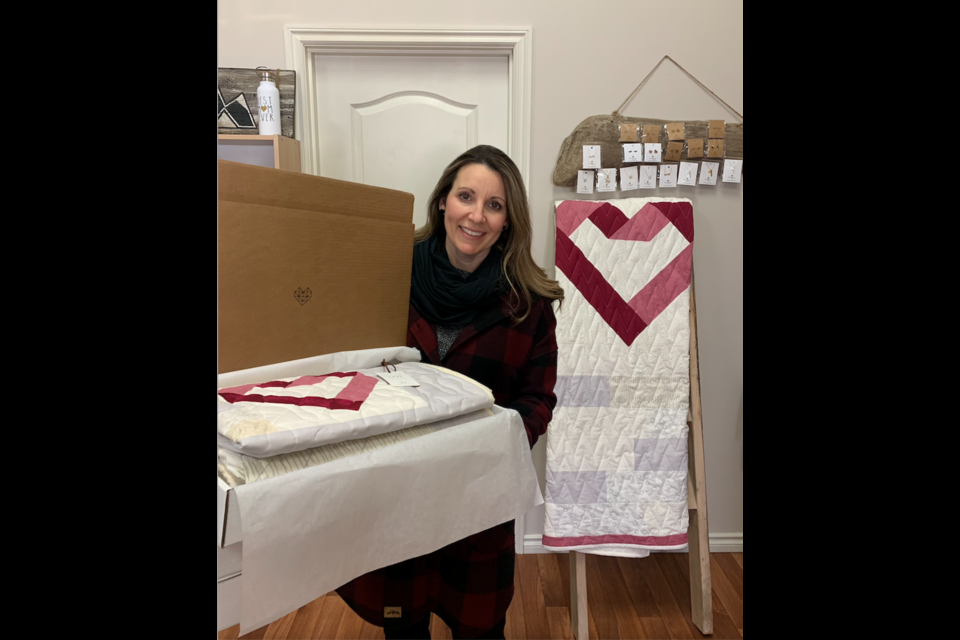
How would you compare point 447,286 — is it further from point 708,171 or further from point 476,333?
point 708,171

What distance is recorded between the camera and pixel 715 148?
1.37 meters

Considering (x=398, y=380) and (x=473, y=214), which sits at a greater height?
(x=473, y=214)

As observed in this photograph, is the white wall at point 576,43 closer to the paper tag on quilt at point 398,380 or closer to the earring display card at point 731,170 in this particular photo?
the earring display card at point 731,170

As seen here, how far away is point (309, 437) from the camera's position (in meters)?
0.51

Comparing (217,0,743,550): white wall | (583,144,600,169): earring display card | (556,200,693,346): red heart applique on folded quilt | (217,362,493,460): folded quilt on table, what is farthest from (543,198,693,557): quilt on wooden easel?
(217,362,493,460): folded quilt on table

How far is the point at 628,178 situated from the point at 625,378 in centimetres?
57

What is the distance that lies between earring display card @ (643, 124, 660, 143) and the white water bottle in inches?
38.6

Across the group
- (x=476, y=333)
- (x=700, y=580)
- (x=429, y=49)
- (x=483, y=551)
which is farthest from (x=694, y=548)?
(x=429, y=49)

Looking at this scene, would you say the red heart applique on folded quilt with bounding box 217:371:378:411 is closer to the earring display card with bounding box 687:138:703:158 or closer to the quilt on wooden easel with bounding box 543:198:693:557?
the quilt on wooden easel with bounding box 543:198:693:557

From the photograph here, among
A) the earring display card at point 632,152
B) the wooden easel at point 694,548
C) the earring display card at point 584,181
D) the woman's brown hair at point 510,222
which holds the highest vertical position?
the earring display card at point 632,152

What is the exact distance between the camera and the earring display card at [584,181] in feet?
4.58

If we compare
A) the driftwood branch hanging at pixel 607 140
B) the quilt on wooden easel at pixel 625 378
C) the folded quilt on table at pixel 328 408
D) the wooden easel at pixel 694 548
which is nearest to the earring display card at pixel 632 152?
the driftwood branch hanging at pixel 607 140

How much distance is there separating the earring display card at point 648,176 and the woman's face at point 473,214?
0.66m

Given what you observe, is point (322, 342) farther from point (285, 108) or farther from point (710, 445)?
point (710, 445)
